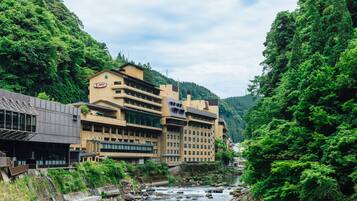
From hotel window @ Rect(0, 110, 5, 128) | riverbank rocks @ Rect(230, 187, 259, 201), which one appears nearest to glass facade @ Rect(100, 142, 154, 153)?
riverbank rocks @ Rect(230, 187, 259, 201)

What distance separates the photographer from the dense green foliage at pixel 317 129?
1068 inches

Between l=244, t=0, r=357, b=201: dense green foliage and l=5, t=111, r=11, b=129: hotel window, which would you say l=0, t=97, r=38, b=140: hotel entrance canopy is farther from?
l=244, t=0, r=357, b=201: dense green foliage

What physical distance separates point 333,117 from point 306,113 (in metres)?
2.68

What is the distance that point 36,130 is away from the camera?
45.4m

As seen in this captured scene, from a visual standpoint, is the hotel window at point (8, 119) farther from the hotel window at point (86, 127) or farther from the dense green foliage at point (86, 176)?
the hotel window at point (86, 127)

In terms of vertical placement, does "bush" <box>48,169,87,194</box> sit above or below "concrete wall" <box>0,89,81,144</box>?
below

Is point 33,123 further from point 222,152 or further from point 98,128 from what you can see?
point 222,152

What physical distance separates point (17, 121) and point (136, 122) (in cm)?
5412

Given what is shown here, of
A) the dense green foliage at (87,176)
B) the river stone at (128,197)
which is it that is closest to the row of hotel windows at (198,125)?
the dense green foliage at (87,176)

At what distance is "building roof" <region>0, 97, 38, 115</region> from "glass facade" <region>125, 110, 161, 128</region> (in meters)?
47.2

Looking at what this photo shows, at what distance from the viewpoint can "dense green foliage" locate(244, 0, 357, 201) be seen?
89.0 ft

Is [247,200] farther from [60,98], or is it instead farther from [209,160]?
[209,160]

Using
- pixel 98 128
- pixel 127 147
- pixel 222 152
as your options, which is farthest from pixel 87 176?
pixel 222 152

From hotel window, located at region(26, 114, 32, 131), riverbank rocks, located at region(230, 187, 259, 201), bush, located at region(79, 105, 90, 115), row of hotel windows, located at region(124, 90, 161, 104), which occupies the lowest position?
riverbank rocks, located at region(230, 187, 259, 201)
